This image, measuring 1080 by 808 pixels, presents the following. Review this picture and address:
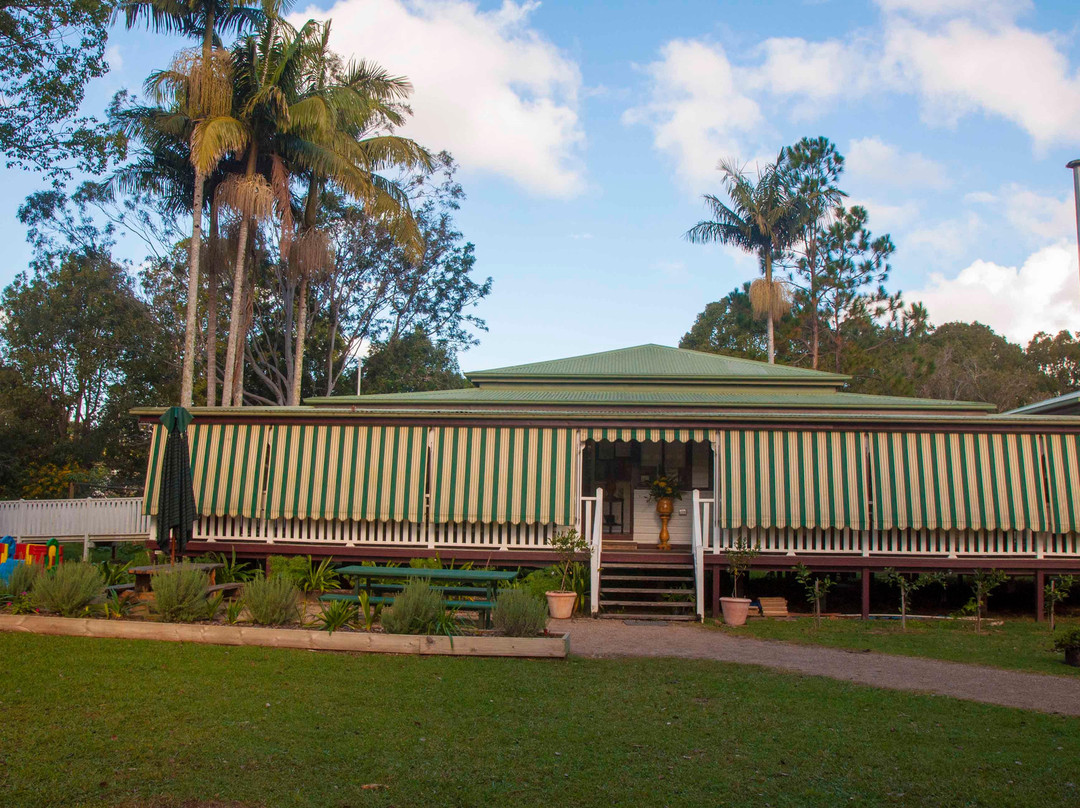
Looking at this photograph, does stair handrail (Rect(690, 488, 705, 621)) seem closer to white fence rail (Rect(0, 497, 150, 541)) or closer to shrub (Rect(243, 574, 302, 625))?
shrub (Rect(243, 574, 302, 625))

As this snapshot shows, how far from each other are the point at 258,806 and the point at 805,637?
918cm

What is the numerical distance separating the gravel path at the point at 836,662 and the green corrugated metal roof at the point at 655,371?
836 centimetres

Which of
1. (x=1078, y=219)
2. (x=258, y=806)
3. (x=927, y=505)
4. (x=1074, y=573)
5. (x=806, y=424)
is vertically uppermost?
(x=1078, y=219)

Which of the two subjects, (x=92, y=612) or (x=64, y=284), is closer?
(x=92, y=612)

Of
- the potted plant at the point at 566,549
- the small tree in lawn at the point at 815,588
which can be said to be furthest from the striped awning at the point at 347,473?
the small tree in lawn at the point at 815,588

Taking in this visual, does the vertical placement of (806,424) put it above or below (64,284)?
below

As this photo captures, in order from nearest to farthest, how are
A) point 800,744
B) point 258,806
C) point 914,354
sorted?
point 258,806
point 800,744
point 914,354

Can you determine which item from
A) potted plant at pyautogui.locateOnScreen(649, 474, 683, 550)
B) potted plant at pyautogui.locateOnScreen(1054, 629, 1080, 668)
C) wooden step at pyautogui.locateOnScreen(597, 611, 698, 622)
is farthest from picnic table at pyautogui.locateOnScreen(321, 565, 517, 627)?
potted plant at pyautogui.locateOnScreen(1054, 629, 1080, 668)

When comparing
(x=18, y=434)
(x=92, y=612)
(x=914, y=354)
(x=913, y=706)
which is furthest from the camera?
(x=914, y=354)

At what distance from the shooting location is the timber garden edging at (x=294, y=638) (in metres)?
9.52

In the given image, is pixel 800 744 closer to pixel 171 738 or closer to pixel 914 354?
pixel 171 738

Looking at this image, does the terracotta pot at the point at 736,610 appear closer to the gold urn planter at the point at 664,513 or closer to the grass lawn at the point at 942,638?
the grass lawn at the point at 942,638

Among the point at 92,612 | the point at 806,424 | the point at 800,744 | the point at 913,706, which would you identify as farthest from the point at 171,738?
the point at 806,424

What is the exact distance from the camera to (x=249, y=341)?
118 ft
